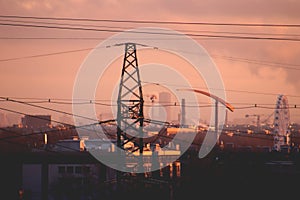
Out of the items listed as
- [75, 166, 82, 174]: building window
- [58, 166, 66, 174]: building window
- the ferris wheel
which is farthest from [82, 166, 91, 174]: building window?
the ferris wheel

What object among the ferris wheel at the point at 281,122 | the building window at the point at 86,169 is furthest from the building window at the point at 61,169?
the ferris wheel at the point at 281,122


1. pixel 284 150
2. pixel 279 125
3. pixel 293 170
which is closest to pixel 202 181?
pixel 293 170

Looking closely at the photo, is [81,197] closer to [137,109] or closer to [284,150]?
[137,109]

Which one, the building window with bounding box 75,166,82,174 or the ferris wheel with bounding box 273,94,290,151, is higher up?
the ferris wheel with bounding box 273,94,290,151

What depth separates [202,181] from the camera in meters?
54.2

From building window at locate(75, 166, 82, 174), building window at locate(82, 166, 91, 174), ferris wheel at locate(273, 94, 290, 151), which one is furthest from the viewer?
ferris wheel at locate(273, 94, 290, 151)

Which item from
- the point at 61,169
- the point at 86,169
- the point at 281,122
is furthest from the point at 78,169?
the point at 281,122

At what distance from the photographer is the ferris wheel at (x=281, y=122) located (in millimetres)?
90625

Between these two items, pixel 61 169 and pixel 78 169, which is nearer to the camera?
pixel 61 169

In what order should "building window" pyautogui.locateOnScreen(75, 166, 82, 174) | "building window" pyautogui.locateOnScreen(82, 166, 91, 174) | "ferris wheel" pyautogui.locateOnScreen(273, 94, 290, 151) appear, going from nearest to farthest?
"building window" pyautogui.locateOnScreen(82, 166, 91, 174), "building window" pyautogui.locateOnScreen(75, 166, 82, 174), "ferris wheel" pyautogui.locateOnScreen(273, 94, 290, 151)

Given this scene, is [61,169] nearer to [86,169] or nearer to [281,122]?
[86,169]

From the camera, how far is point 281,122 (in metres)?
97.1

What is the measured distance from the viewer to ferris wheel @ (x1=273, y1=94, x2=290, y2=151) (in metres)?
90.6

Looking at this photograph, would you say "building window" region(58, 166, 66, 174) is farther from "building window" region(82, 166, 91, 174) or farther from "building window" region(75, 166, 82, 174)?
"building window" region(82, 166, 91, 174)
